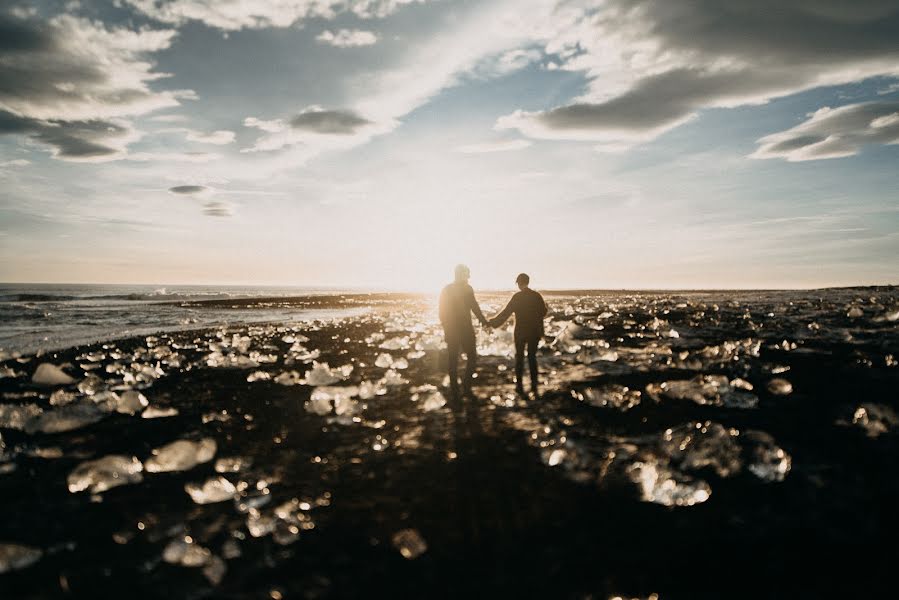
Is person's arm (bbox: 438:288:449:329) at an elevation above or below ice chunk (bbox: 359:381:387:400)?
above

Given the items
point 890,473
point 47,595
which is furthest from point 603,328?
point 47,595

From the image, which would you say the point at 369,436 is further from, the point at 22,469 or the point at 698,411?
the point at 698,411

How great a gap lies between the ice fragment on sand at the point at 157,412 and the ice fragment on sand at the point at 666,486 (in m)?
7.83

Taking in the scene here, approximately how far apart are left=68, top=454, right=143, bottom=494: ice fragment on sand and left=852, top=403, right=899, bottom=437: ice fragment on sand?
9808 mm

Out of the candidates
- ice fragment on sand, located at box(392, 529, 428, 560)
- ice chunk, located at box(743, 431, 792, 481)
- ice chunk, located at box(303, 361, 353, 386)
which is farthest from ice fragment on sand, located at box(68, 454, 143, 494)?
ice chunk, located at box(743, 431, 792, 481)

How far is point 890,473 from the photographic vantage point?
566 cm

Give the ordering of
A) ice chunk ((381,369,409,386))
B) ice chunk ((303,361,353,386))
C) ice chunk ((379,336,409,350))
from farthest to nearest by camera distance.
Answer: ice chunk ((379,336,409,350)), ice chunk ((303,361,353,386)), ice chunk ((381,369,409,386))

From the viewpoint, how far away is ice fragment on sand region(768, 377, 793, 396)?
31.7 feet

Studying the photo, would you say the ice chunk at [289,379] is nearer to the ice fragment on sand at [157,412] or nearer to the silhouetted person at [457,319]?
the ice fragment on sand at [157,412]

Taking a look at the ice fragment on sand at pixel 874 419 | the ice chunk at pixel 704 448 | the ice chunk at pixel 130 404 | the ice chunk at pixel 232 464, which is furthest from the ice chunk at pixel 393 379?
the ice fragment on sand at pixel 874 419

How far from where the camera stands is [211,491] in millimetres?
5523

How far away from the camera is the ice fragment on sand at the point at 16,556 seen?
411 centimetres

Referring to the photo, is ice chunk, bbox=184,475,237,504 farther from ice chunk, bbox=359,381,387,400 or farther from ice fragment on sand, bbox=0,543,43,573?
ice chunk, bbox=359,381,387,400

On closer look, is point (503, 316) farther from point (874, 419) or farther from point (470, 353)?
point (874, 419)
